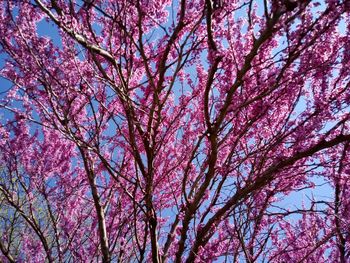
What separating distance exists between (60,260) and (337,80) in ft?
13.8

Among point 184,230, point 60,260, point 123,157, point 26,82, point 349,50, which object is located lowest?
point 184,230

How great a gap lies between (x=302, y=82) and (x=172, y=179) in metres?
2.86

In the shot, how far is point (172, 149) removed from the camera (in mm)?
5629

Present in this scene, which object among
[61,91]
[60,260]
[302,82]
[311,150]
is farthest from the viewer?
[60,260]

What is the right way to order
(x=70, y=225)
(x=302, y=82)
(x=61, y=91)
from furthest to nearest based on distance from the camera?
(x=70, y=225)
(x=61, y=91)
(x=302, y=82)

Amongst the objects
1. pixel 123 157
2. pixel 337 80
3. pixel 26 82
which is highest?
pixel 26 82

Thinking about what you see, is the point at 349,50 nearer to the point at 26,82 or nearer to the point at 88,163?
the point at 88,163

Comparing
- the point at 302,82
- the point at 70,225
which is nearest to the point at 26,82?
the point at 70,225

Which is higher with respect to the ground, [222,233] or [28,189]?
[28,189]

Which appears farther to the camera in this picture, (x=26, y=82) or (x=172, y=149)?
(x=172, y=149)

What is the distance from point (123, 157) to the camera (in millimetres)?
5730

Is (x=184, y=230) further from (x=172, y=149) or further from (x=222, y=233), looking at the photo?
(x=222, y=233)

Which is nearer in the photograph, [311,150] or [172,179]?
[311,150]

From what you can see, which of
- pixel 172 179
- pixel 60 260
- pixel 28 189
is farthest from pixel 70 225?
pixel 172 179
